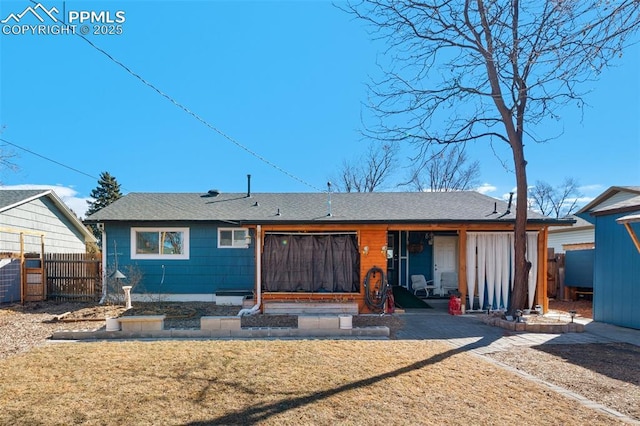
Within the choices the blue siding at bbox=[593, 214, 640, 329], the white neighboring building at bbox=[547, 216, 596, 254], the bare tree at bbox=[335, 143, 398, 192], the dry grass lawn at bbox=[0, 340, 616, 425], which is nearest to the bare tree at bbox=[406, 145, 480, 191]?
the bare tree at bbox=[335, 143, 398, 192]

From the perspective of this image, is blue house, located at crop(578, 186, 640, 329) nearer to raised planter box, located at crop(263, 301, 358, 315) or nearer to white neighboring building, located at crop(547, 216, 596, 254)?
raised planter box, located at crop(263, 301, 358, 315)

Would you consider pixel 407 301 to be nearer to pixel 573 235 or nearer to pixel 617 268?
pixel 617 268

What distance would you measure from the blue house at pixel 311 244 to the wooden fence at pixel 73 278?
0.77 m

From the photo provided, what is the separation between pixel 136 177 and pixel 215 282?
30.8 ft

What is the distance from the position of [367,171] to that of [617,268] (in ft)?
61.3

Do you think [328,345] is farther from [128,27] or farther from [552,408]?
[128,27]

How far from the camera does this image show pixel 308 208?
11.4 metres

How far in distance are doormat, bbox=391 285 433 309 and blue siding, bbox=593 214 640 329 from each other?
3960 millimetres

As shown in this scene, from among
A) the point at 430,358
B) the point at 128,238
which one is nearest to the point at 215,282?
the point at 128,238

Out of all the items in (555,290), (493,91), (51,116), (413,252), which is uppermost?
(51,116)

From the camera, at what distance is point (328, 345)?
601cm

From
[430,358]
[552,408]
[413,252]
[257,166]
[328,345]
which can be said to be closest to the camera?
[552,408]

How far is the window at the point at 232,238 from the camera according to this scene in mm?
11164

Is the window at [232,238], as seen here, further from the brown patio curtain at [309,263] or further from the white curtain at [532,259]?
the white curtain at [532,259]
